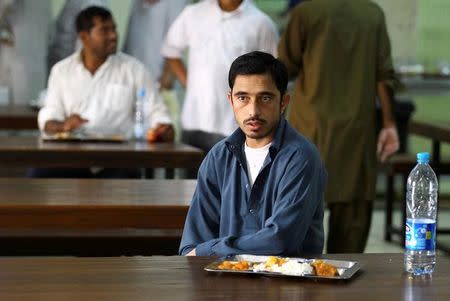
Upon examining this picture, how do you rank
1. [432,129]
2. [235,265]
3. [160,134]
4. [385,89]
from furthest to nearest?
[432,129] < [160,134] < [385,89] < [235,265]

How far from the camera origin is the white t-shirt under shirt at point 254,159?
130 inches

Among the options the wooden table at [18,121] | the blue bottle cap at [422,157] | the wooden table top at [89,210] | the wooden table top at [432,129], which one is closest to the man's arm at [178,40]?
the wooden table at [18,121]

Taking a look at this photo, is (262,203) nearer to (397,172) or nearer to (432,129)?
(432,129)

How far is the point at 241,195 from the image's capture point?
10.8ft

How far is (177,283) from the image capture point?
265 centimetres

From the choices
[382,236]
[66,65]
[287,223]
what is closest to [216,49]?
[66,65]

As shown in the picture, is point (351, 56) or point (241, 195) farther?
point (351, 56)

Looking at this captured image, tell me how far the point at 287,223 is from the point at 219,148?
1.14ft

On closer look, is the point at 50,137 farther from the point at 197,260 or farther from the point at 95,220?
the point at 197,260

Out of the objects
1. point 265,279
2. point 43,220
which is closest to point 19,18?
point 43,220

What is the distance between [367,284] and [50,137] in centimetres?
343

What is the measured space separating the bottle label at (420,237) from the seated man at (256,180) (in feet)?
1.34

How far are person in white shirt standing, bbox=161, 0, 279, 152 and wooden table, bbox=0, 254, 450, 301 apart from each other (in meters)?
3.37

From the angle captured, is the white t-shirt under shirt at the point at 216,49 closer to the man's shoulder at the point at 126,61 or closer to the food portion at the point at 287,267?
the man's shoulder at the point at 126,61
